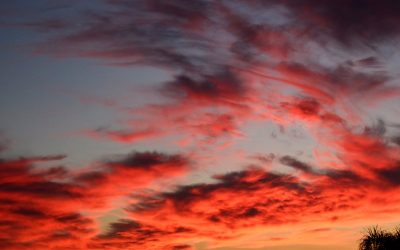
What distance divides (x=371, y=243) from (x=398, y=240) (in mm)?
3245

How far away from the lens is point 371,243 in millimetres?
97375

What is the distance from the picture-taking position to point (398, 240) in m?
95.2
